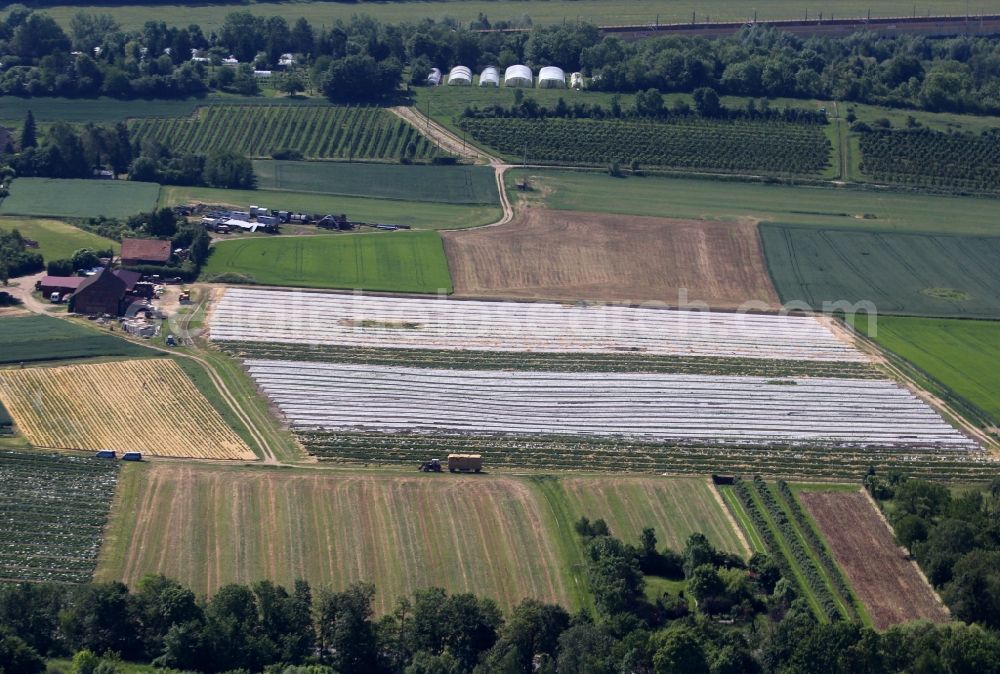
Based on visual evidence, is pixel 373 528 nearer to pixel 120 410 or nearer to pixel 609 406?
pixel 120 410

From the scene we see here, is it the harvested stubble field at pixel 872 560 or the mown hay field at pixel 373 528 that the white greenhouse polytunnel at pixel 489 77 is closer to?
the mown hay field at pixel 373 528

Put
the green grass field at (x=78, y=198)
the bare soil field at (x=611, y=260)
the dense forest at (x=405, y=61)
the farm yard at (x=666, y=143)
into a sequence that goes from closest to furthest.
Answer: the bare soil field at (x=611, y=260)
the green grass field at (x=78, y=198)
the farm yard at (x=666, y=143)
the dense forest at (x=405, y=61)

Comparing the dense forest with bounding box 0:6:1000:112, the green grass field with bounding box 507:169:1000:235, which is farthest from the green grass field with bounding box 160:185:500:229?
the dense forest with bounding box 0:6:1000:112

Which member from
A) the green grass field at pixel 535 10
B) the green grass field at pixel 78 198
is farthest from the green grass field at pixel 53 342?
the green grass field at pixel 535 10

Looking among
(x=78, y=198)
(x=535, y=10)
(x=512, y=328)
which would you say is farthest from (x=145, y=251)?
(x=535, y=10)

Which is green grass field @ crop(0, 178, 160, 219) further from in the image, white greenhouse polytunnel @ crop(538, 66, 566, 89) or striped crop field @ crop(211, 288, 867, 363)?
white greenhouse polytunnel @ crop(538, 66, 566, 89)

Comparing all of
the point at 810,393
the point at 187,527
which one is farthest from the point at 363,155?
the point at 187,527
